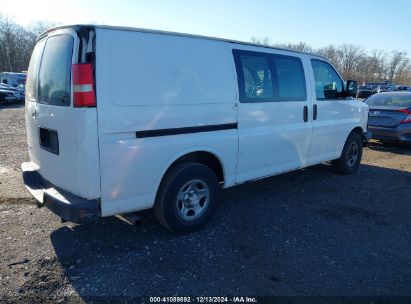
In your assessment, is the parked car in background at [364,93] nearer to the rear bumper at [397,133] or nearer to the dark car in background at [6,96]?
the rear bumper at [397,133]

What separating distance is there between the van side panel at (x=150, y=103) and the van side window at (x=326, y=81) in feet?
6.99

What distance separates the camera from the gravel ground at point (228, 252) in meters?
3.10

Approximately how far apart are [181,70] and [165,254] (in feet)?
6.38

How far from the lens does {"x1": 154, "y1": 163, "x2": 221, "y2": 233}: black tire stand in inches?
149

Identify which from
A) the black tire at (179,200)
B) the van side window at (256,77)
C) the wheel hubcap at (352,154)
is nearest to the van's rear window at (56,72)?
the black tire at (179,200)

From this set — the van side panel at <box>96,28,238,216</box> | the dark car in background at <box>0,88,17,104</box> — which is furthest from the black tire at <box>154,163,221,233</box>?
the dark car in background at <box>0,88,17,104</box>

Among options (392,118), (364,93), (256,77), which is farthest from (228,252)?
(364,93)

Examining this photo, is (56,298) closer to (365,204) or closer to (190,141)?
(190,141)

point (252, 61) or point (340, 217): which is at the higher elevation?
point (252, 61)

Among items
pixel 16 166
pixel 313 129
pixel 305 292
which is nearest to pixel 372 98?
pixel 313 129

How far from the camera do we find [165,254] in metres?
3.64

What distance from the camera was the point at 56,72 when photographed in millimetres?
3406

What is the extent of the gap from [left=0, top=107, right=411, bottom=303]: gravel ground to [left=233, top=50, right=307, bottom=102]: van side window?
→ 5.20ft

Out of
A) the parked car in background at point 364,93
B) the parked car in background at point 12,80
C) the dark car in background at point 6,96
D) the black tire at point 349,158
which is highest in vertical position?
the parked car in background at point 12,80
